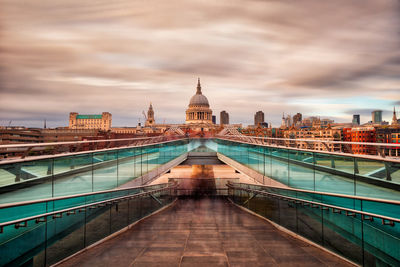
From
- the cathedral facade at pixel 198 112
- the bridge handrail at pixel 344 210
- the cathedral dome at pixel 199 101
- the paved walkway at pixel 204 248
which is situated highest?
the cathedral dome at pixel 199 101

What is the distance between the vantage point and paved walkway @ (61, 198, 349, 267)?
5.54 meters

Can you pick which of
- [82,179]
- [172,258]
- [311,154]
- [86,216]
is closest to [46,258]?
[86,216]

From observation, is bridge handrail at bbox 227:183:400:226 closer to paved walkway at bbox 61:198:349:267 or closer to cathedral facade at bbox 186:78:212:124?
paved walkway at bbox 61:198:349:267

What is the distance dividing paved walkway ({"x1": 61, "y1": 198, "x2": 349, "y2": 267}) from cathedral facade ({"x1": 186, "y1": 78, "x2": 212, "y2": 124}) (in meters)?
138

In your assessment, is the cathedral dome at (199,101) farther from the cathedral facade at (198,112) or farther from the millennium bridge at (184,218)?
the millennium bridge at (184,218)

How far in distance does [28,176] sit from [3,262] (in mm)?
1613

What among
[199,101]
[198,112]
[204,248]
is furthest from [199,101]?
[204,248]

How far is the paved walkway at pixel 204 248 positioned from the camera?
5543 millimetres

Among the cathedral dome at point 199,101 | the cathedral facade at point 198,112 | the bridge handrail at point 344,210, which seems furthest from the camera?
the cathedral dome at point 199,101

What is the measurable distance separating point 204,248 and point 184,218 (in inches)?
141

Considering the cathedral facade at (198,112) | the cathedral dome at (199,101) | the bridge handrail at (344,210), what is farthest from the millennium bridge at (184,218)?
the cathedral dome at (199,101)

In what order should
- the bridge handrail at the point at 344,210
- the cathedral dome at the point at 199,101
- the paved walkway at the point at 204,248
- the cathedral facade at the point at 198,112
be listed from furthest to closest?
the cathedral dome at the point at 199,101 < the cathedral facade at the point at 198,112 < the paved walkway at the point at 204,248 < the bridge handrail at the point at 344,210

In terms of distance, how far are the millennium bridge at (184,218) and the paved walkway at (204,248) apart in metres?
0.03

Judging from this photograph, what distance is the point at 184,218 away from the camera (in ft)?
32.3
